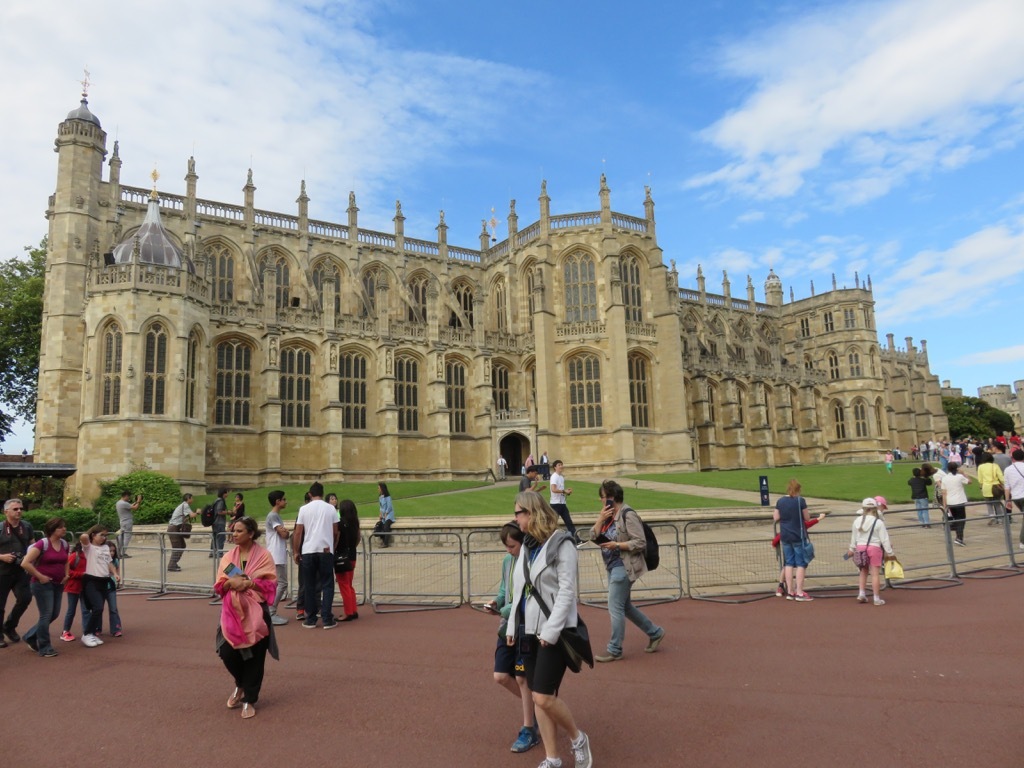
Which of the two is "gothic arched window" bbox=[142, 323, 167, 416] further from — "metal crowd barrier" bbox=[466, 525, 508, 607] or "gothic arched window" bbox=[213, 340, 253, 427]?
"metal crowd barrier" bbox=[466, 525, 508, 607]

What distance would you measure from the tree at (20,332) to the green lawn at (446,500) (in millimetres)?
17038

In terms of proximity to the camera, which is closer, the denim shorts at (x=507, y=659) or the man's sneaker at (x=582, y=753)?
the man's sneaker at (x=582, y=753)

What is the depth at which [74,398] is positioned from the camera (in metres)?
32.0

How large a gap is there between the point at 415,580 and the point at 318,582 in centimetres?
293

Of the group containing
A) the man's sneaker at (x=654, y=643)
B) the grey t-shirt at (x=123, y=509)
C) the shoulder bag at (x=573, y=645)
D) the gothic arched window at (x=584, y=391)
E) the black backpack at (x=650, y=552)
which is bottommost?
the man's sneaker at (x=654, y=643)

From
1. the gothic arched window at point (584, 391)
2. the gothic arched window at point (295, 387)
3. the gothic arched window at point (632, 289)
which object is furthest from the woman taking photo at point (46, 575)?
the gothic arched window at point (632, 289)

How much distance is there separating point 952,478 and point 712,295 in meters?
46.7

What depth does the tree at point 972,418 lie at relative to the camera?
77.2 meters

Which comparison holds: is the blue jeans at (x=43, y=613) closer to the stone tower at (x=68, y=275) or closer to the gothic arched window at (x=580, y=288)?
the stone tower at (x=68, y=275)

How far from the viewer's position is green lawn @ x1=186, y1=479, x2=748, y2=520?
22.7 metres

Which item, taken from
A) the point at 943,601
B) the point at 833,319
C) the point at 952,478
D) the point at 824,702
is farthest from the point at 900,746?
the point at 833,319

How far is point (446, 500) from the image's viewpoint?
26.0 m

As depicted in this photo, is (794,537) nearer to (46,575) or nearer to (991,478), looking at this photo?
(991,478)

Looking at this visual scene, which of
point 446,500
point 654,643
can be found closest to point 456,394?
point 446,500
